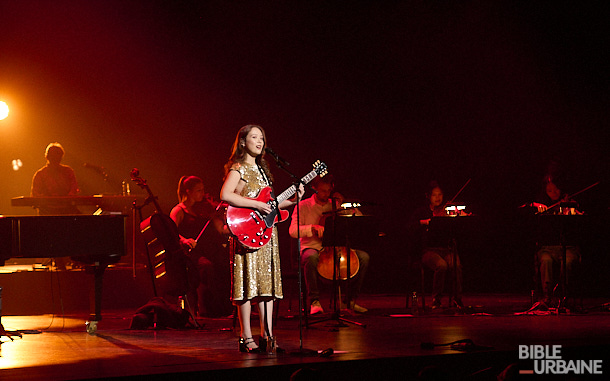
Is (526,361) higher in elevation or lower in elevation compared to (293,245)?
lower

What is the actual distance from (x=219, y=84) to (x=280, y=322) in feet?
12.6

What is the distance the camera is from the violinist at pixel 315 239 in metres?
7.92

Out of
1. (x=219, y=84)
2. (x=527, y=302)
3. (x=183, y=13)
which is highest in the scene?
(x=183, y=13)

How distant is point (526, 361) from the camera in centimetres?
507

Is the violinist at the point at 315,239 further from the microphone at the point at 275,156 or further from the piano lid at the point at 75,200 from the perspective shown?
the microphone at the point at 275,156

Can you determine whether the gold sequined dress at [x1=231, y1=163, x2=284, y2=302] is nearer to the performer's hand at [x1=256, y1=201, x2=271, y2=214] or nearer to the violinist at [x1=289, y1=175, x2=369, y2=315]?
the performer's hand at [x1=256, y1=201, x2=271, y2=214]

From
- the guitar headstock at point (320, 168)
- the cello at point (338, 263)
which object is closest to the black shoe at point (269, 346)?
the guitar headstock at point (320, 168)

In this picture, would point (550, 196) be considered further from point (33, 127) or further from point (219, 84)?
point (33, 127)

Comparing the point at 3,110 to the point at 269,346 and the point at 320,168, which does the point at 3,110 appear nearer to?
the point at 320,168

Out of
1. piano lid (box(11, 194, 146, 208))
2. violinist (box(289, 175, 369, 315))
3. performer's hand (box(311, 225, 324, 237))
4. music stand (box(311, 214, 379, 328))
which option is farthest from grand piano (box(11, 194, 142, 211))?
music stand (box(311, 214, 379, 328))

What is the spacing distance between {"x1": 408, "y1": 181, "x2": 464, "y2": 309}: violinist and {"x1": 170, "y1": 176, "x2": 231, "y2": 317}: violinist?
2.14 meters

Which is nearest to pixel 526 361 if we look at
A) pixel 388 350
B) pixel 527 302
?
pixel 388 350

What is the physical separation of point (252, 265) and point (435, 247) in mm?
3801

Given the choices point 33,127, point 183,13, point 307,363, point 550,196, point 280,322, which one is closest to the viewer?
point 307,363
